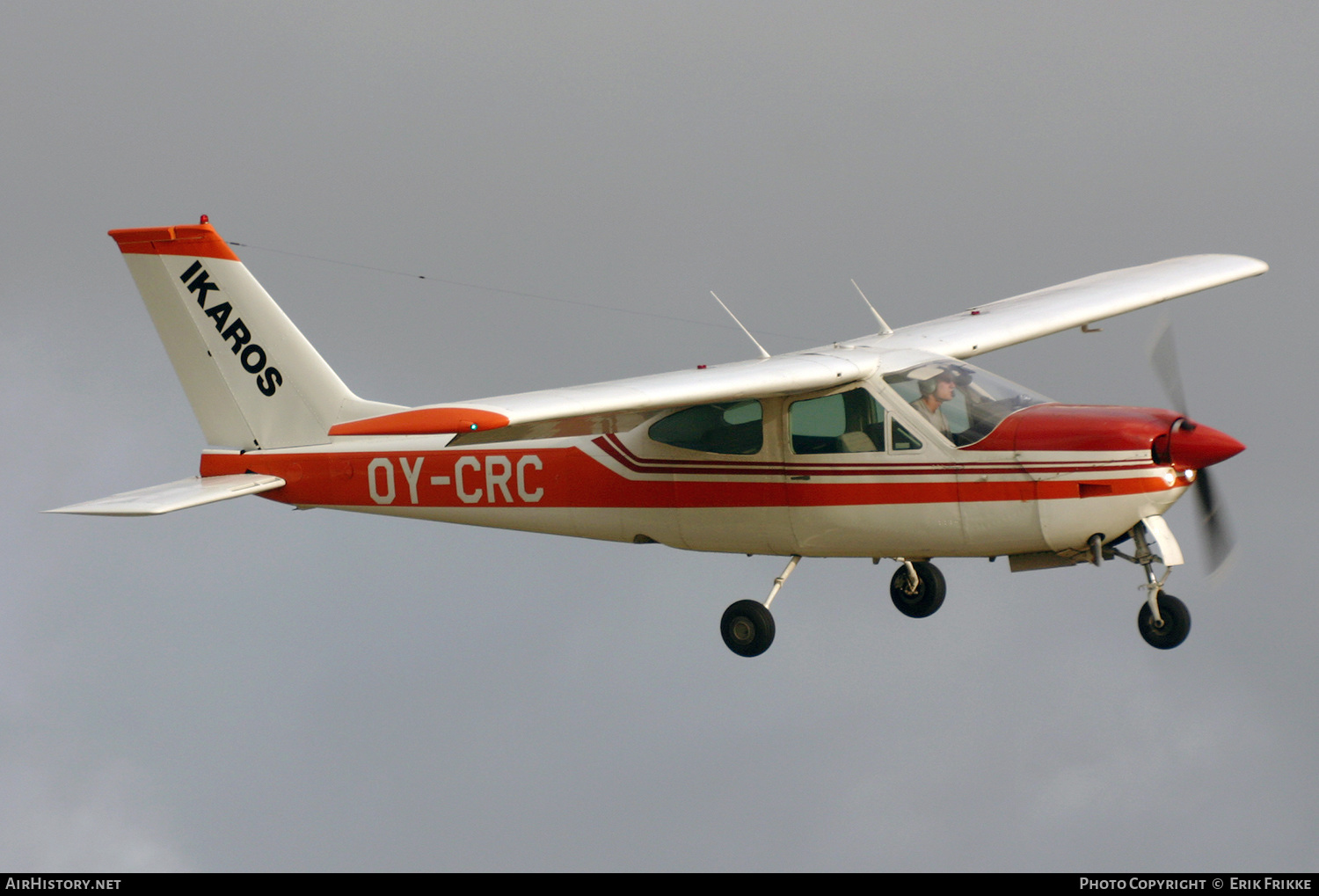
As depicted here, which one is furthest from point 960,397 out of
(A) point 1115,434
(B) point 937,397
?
(A) point 1115,434

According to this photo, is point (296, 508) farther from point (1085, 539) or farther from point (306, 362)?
point (1085, 539)

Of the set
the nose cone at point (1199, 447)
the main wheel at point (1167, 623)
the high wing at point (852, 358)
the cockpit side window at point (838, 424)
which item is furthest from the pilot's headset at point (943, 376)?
the main wheel at point (1167, 623)

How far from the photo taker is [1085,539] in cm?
1312

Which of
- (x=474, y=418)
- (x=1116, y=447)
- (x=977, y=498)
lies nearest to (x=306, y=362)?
(x=474, y=418)

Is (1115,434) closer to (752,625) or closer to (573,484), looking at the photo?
(752,625)

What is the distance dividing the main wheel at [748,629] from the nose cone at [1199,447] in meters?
3.82

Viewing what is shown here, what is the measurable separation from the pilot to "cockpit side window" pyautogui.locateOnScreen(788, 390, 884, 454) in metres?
0.37

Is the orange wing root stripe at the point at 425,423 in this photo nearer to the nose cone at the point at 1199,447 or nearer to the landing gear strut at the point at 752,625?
the landing gear strut at the point at 752,625

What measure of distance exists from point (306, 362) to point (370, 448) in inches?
47.9

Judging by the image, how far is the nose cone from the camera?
12.6m

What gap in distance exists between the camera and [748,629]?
566 inches

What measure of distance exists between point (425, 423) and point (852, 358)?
4.14 m

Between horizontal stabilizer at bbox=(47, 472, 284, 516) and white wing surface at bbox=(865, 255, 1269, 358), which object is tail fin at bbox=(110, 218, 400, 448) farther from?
white wing surface at bbox=(865, 255, 1269, 358)

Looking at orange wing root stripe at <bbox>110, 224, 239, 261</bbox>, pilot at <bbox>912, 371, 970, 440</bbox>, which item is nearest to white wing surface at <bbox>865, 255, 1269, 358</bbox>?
pilot at <bbox>912, 371, 970, 440</bbox>
